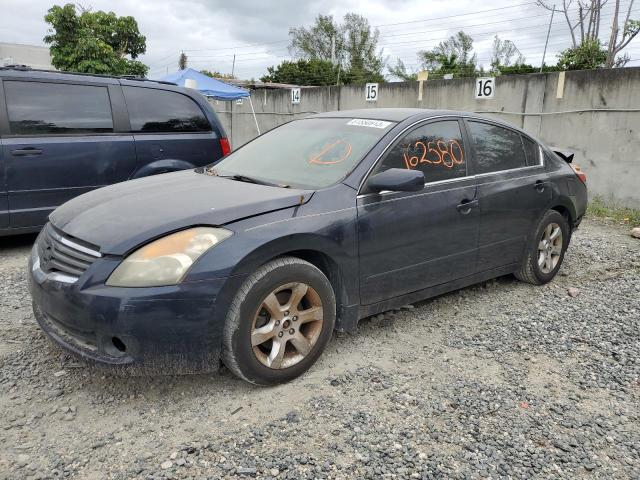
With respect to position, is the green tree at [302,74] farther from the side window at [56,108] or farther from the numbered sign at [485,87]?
the side window at [56,108]

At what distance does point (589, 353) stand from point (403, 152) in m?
1.81

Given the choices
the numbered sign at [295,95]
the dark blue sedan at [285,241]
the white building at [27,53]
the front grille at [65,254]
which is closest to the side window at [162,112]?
the dark blue sedan at [285,241]

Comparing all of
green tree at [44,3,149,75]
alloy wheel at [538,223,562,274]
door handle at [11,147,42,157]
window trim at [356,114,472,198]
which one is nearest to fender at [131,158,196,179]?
door handle at [11,147,42,157]

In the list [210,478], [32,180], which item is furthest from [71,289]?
[32,180]

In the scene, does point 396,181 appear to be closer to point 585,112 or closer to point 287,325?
point 287,325

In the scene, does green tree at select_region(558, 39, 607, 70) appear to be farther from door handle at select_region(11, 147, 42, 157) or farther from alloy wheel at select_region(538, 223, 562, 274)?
door handle at select_region(11, 147, 42, 157)

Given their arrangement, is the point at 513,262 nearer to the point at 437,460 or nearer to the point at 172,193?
the point at 437,460

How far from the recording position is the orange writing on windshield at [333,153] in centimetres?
347

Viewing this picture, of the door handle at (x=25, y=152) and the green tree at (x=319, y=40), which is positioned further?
the green tree at (x=319, y=40)

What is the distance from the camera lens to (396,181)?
10.4 feet

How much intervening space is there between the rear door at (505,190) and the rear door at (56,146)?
3656 mm

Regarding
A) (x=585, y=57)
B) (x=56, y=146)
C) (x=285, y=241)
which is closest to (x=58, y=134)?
(x=56, y=146)

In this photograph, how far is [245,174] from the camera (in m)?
3.63

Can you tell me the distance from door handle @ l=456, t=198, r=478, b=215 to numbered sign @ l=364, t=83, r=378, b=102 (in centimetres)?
900
